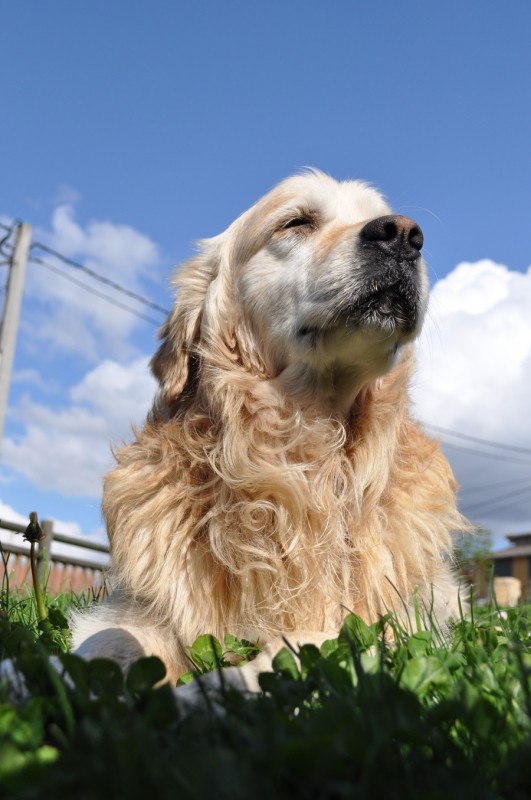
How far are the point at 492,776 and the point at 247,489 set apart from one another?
6.12 feet

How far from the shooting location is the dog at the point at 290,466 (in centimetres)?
279

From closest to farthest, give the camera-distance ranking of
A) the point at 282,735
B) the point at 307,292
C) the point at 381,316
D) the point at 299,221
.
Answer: the point at 282,735 → the point at 381,316 → the point at 307,292 → the point at 299,221

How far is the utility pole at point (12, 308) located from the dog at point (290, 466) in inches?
442

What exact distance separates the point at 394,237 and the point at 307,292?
17.7 inches

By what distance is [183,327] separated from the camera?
3721 mm

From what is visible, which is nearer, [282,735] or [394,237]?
[282,735]

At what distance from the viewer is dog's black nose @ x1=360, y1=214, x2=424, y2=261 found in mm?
3045

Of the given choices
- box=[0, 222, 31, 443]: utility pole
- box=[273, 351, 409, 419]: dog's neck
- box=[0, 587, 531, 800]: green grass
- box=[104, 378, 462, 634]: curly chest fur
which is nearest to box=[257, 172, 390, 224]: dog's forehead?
box=[273, 351, 409, 419]: dog's neck

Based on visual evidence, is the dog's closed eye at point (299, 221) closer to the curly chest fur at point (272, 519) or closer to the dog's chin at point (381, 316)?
the dog's chin at point (381, 316)

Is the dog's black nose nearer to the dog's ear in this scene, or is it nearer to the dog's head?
the dog's head

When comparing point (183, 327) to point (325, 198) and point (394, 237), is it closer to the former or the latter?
point (325, 198)

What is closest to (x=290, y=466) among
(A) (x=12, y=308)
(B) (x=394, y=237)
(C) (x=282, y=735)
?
(B) (x=394, y=237)

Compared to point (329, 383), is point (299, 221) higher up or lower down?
higher up

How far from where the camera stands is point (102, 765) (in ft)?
3.30
